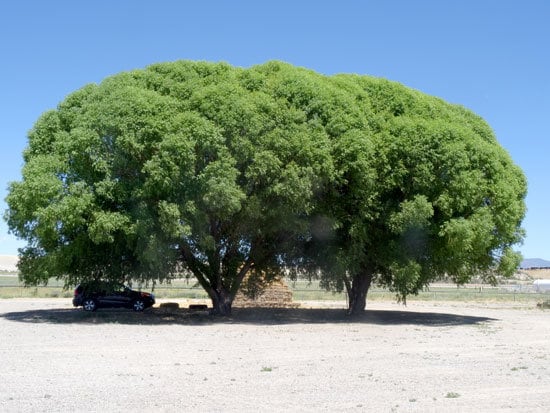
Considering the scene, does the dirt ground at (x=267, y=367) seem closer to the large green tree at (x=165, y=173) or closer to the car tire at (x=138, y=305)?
the large green tree at (x=165, y=173)

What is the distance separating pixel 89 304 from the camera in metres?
35.2

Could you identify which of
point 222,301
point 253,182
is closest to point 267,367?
point 253,182

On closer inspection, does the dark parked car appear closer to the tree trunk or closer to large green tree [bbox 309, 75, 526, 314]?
large green tree [bbox 309, 75, 526, 314]

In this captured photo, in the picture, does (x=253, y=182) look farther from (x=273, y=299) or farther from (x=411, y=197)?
(x=273, y=299)

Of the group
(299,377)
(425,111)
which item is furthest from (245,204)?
(299,377)

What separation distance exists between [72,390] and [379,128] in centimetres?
2147

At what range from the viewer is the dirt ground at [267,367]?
34.7 feet

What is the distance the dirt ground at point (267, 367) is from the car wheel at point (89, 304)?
7084 millimetres

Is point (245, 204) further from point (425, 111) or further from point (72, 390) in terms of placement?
point (72, 390)

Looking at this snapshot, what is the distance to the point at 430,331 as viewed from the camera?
26.2m

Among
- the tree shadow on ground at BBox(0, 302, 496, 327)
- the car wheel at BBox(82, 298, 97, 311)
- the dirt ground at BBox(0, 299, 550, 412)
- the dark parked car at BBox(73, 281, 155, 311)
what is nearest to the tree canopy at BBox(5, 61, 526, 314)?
the tree shadow on ground at BBox(0, 302, 496, 327)

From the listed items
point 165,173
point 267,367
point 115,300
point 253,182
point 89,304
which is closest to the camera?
point 267,367

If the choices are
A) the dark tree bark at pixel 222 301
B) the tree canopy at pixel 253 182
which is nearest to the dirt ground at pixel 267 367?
the tree canopy at pixel 253 182

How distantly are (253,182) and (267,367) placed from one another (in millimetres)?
12938
